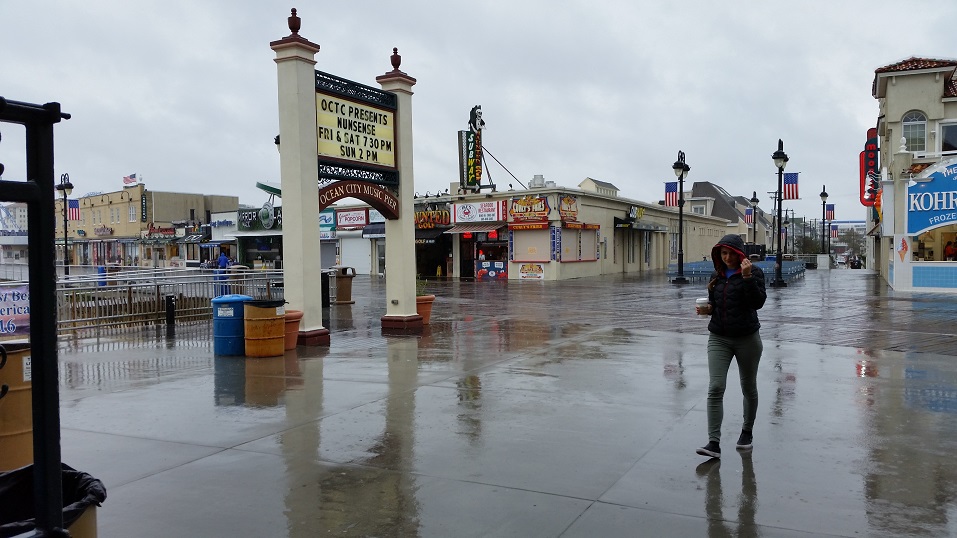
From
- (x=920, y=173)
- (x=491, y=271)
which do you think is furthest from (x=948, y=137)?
(x=491, y=271)

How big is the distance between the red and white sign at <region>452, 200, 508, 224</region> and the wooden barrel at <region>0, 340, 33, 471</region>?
3816 cm

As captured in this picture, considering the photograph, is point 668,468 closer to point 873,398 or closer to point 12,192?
point 873,398

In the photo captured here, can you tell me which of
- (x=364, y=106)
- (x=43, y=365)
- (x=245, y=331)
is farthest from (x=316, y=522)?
(x=364, y=106)

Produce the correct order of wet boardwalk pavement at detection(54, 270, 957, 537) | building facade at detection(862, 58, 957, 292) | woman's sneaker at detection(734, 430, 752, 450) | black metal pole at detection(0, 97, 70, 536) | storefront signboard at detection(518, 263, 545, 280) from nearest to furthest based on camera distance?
1. black metal pole at detection(0, 97, 70, 536)
2. wet boardwalk pavement at detection(54, 270, 957, 537)
3. woman's sneaker at detection(734, 430, 752, 450)
4. building facade at detection(862, 58, 957, 292)
5. storefront signboard at detection(518, 263, 545, 280)

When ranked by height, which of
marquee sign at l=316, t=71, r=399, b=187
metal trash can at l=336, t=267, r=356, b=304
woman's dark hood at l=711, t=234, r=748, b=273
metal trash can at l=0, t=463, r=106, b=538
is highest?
marquee sign at l=316, t=71, r=399, b=187

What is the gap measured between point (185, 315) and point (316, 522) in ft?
49.3

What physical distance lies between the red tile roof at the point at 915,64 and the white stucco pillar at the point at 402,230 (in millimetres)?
25283

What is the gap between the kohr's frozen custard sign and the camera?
26.8 metres

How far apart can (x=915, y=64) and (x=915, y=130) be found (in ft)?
9.03

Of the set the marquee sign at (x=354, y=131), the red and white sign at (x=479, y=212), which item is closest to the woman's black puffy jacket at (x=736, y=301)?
the marquee sign at (x=354, y=131)

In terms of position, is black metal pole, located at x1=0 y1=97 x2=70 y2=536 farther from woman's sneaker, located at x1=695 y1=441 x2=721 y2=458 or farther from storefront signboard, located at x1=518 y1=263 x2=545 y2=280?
storefront signboard, located at x1=518 y1=263 x2=545 y2=280

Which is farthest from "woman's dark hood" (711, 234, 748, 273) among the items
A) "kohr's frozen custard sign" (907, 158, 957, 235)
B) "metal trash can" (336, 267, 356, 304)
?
"kohr's frozen custard sign" (907, 158, 957, 235)

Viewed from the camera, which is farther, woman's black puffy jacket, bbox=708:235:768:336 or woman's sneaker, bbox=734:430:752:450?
woman's sneaker, bbox=734:430:752:450

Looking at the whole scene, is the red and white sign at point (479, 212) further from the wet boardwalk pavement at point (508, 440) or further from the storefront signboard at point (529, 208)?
the wet boardwalk pavement at point (508, 440)
